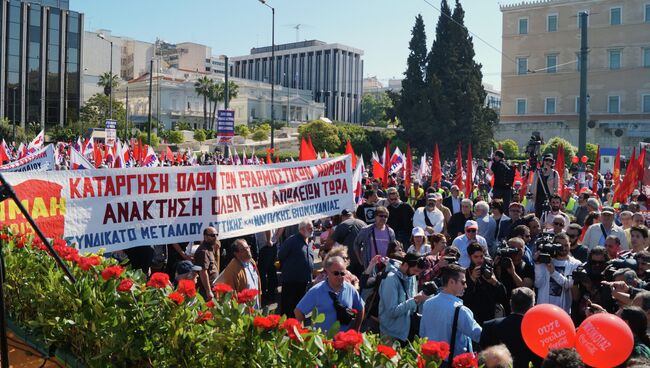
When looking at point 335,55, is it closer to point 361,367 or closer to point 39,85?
point 39,85

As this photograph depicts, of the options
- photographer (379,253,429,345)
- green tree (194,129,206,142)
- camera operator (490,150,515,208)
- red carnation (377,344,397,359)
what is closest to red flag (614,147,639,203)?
camera operator (490,150,515,208)

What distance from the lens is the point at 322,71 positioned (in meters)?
148

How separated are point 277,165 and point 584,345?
17.4ft

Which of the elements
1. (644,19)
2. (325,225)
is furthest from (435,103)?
(325,225)

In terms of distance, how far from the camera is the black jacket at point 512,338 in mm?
4715

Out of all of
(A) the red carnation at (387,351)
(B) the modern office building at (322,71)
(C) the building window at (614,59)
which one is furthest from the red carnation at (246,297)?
(B) the modern office building at (322,71)

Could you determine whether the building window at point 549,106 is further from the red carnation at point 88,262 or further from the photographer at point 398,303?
the red carnation at point 88,262

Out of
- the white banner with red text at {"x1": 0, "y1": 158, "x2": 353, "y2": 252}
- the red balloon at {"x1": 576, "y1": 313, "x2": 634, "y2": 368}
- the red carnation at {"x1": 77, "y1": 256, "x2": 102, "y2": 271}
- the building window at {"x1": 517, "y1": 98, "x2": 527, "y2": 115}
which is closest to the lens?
the red balloon at {"x1": 576, "y1": 313, "x2": 634, "y2": 368}

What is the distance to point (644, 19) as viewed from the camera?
190ft

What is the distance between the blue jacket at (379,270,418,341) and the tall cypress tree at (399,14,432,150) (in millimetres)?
45443

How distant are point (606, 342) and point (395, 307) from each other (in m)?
2.28

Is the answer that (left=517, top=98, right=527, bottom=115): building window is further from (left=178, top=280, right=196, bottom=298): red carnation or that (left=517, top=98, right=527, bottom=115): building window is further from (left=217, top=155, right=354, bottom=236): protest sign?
(left=178, top=280, right=196, bottom=298): red carnation

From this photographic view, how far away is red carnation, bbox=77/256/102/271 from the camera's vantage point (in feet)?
14.3

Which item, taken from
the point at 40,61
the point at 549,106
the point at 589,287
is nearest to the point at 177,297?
the point at 589,287
